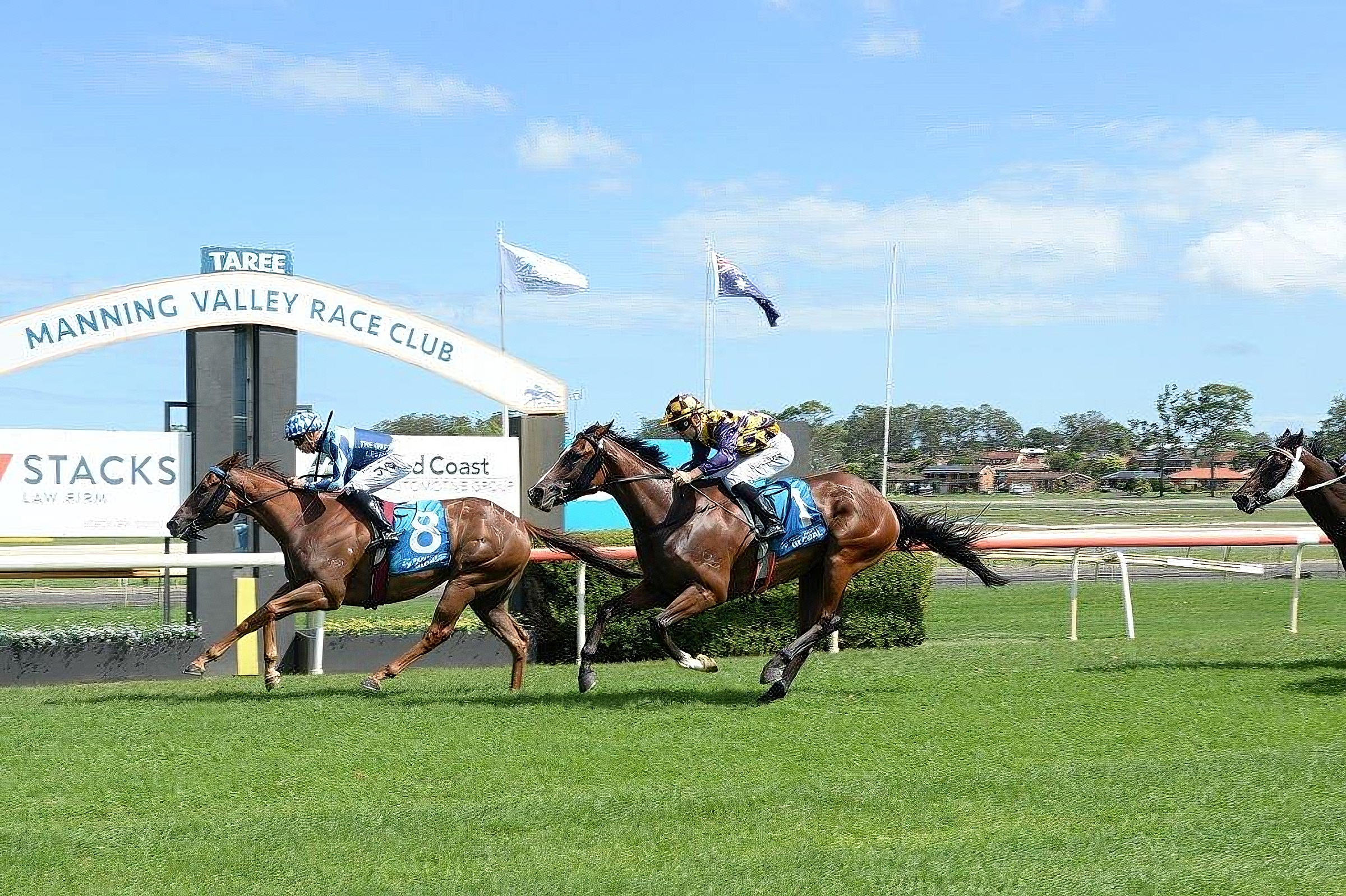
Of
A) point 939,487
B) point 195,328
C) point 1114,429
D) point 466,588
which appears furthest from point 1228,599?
point 1114,429

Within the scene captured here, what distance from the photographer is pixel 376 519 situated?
6750mm

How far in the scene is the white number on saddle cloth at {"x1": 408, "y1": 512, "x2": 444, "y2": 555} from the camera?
683cm

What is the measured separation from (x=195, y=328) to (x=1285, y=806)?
749 centimetres

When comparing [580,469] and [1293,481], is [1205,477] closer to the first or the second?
[1293,481]

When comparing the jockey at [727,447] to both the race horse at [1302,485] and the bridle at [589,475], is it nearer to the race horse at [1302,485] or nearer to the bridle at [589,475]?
the bridle at [589,475]

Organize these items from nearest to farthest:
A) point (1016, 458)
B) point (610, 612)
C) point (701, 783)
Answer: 1. point (701, 783)
2. point (610, 612)
3. point (1016, 458)

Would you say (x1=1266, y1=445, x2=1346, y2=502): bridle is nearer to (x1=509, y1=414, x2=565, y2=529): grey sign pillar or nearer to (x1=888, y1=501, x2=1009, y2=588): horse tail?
(x1=888, y1=501, x2=1009, y2=588): horse tail

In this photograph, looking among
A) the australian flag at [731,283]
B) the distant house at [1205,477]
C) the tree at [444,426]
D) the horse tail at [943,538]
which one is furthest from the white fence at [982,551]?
the distant house at [1205,477]

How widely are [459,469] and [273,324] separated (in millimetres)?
1739

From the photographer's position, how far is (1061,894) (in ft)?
11.0

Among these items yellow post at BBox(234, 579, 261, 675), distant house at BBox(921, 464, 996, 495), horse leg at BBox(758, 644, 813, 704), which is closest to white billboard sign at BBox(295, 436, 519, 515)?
yellow post at BBox(234, 579, 261, 675)

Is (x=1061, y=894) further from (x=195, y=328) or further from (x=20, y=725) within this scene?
(x=195, y=328)

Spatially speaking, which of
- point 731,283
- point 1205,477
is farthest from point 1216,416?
point 731,283

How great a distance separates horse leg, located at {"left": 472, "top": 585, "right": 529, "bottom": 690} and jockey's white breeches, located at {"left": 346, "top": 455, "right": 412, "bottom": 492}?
80 cm
